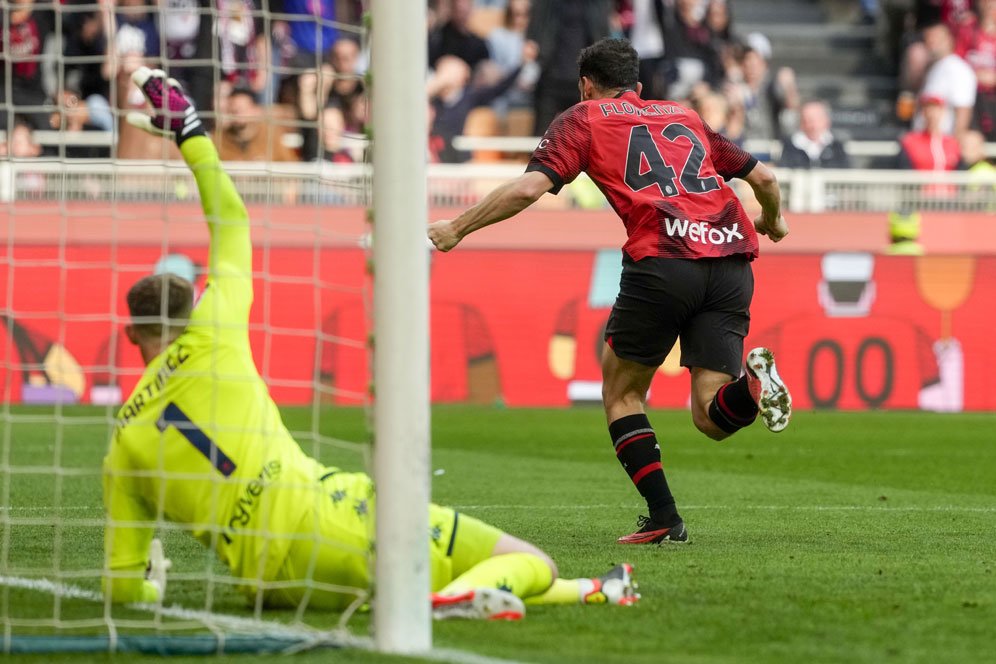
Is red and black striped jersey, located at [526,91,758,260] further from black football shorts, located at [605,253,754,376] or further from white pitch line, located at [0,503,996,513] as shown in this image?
white pitch line, located at [0,503,996,513]

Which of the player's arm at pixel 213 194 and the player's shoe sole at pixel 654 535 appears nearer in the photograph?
the player's arm at pixel 213 194

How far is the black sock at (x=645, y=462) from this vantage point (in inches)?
281

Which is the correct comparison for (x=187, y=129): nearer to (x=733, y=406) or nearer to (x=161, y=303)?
(x=161, y=303)

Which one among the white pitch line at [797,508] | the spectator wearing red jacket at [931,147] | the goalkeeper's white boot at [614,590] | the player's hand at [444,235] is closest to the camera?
the goalkeeper's white boot at [614,590]

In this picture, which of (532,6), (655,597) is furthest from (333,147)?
(655,597)

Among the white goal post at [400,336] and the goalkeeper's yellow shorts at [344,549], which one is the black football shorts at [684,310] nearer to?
the goalkeeper's yellow shorts at [344,549]

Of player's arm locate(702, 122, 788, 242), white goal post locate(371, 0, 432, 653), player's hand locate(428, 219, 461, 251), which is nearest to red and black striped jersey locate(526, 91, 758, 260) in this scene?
player's arm locate(702, 122, 788, 242)

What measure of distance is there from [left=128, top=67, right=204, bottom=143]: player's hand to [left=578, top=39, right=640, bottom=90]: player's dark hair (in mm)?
2342

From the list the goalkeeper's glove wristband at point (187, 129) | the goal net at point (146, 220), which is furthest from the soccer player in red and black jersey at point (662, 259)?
the goal net at point (146, 220)

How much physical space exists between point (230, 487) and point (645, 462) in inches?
101

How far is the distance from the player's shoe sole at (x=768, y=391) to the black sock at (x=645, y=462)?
47 centimetres

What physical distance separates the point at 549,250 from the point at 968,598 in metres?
11.1

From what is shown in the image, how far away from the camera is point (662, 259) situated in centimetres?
711

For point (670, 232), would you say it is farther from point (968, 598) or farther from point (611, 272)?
point (611, 272)
